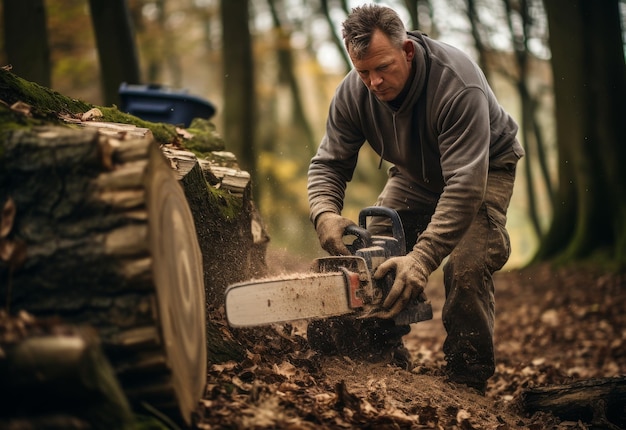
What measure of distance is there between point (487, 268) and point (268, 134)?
566 inches

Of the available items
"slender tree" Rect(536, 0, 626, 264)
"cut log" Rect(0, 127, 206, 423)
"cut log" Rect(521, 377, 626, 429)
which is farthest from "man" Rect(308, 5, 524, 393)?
"slender tree" Rect(536, 0, 626, 264)

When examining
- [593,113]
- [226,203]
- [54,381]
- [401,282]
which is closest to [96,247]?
[54,381]

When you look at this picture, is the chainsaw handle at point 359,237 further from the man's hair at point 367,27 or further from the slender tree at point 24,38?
the slender tree at point 24,38

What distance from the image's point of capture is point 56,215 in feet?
6.97

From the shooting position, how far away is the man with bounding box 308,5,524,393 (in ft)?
11.3

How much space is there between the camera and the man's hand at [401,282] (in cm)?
326

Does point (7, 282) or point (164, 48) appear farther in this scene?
point (164, 48)

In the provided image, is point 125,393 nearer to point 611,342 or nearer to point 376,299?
point 376,299

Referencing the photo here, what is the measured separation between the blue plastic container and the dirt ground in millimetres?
1534

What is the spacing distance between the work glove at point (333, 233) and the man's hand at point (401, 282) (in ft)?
1.10

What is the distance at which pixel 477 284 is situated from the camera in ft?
12.5

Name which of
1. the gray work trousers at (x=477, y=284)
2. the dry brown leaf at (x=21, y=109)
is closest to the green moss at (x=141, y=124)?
the dry brown leaf at (x=21, y=109)

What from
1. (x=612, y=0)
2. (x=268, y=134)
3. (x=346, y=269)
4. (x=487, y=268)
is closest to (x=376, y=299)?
(x=346, y=269)

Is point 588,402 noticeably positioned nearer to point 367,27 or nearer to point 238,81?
point 367,27
